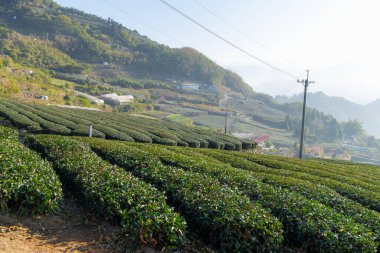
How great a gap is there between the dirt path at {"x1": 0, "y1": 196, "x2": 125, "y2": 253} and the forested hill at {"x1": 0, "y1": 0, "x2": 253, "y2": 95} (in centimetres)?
9344

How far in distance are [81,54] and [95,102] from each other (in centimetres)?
5854

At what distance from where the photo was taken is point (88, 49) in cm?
12112

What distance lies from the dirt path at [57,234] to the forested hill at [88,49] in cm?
9344

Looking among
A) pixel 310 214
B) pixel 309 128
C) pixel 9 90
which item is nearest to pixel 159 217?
pixel 310 214

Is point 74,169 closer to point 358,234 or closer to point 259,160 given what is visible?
point 358,234

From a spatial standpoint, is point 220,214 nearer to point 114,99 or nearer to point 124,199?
point 124,199

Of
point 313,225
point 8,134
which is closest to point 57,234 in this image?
point 313,225

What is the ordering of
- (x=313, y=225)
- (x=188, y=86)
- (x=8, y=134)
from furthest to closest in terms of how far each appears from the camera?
(x=188, y=86)
(x=8, y=134)
(x=313, y=225)

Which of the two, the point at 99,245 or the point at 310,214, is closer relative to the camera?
the point at 99,245

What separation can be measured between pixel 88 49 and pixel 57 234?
123730mm

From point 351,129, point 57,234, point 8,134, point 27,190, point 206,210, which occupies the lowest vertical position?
point 57,234

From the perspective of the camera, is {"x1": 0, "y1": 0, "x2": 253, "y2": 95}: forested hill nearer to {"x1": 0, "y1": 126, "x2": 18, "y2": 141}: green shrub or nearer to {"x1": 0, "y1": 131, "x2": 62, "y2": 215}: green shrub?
{"x1": 0, "y1": 126, "x2": 18, "y2": 141}: green shrub

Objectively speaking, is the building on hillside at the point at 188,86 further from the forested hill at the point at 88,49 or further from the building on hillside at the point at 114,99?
the building on hillside at the point at 114,99

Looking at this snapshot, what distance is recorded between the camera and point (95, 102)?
224 ft
